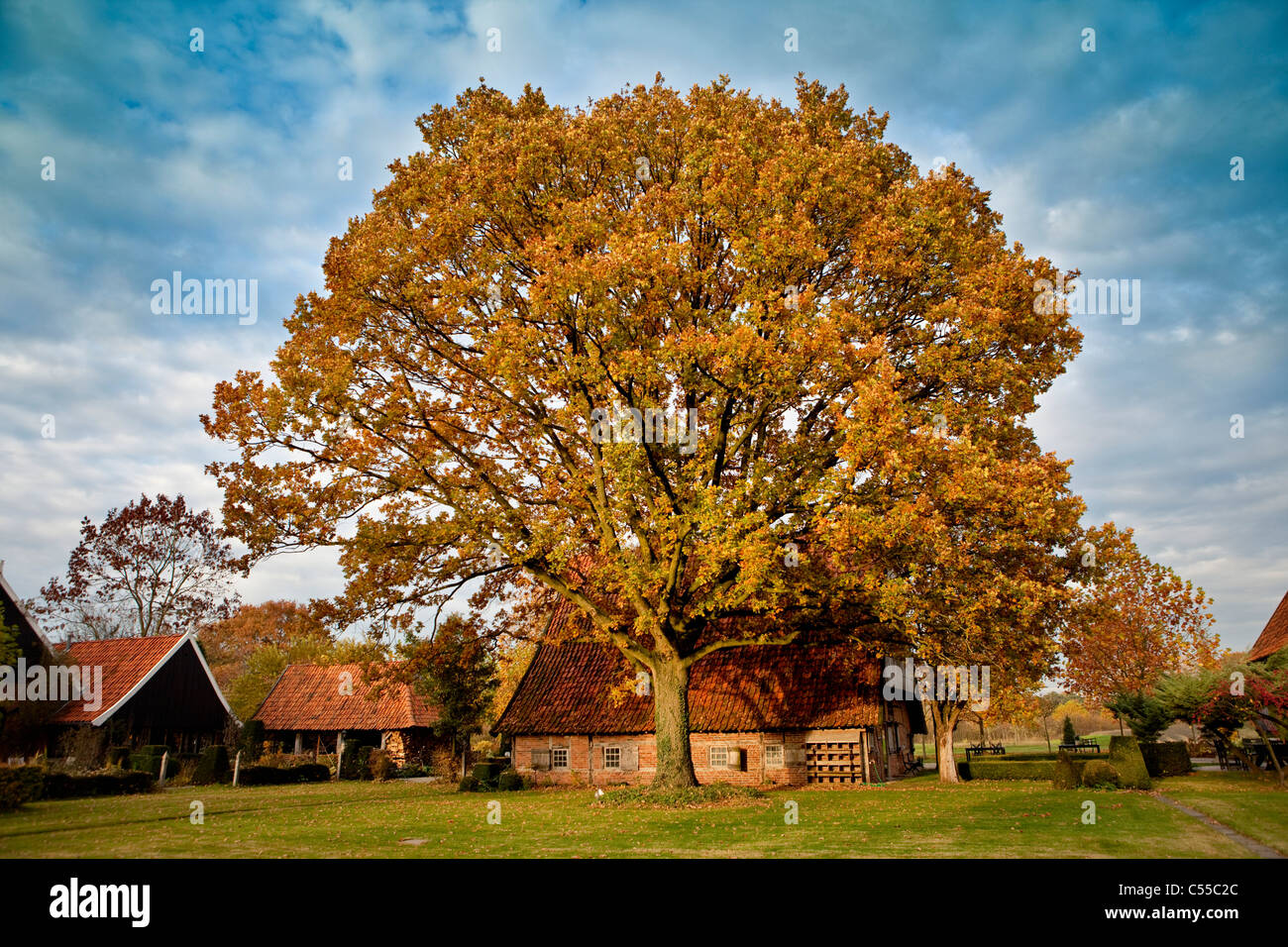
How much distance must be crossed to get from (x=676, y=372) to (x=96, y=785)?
2312 centimetres

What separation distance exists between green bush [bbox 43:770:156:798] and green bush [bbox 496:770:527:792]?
40.8 ft

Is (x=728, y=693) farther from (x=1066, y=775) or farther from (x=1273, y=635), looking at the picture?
(x=1273, y=635)

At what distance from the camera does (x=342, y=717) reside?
149 feet

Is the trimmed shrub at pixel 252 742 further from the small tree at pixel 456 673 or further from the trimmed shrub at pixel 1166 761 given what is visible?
the trimmed shrub at pixel 1166 761

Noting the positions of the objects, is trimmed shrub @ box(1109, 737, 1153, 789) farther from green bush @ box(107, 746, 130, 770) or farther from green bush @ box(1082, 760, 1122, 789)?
green bush @ box(107, 746, 130, 770)

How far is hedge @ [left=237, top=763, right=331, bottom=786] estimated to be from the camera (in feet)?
107

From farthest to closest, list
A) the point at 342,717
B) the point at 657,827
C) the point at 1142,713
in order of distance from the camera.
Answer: the point at 342,717 → the point at 1142,713 → the point at 657,827

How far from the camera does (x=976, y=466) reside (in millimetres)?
15938

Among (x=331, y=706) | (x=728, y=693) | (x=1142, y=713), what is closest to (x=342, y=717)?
(x=331, y=706)

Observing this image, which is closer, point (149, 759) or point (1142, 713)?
point (149, 759)

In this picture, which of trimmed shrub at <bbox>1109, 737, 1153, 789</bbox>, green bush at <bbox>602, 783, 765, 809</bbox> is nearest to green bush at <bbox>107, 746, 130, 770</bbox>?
green bush at <bbox>602, 783, 765, 809</bbox>
